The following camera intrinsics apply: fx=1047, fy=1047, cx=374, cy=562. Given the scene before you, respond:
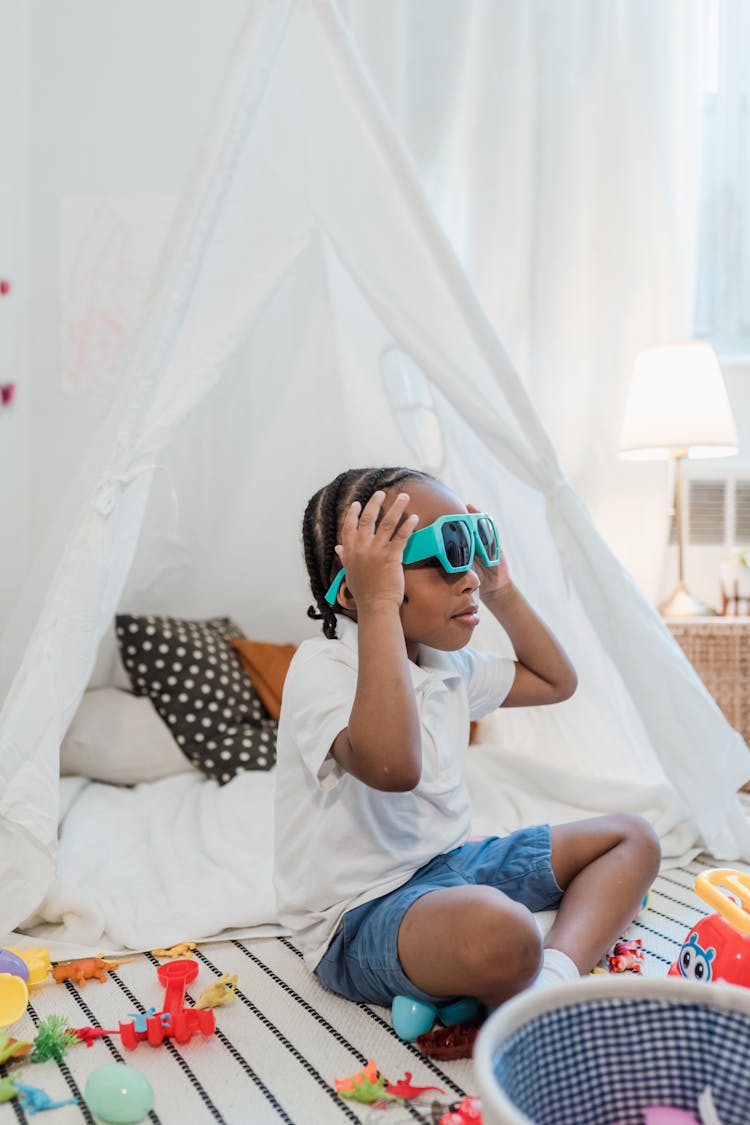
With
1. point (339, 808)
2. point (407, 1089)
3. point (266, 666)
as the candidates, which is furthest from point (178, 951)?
point (266, 666)

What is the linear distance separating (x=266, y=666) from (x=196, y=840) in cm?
55

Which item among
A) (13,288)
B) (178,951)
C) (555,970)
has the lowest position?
(178,951)

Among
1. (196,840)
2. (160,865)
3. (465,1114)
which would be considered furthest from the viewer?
(196,840)

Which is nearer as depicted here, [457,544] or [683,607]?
[457,544]

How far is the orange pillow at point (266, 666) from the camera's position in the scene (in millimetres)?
2205

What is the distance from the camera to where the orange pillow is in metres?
2.21

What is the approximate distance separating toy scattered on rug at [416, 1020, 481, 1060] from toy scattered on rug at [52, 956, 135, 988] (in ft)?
1.44

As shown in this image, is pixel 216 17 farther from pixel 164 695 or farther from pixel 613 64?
pixel 164 695

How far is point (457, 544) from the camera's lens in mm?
1237

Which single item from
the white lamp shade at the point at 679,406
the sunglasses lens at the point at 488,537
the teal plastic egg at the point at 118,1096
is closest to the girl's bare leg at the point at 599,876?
the sunglasses lens at the point at 488,537

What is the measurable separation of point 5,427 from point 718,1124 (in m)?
2.34

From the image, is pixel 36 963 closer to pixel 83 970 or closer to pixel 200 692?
pixel 83 970

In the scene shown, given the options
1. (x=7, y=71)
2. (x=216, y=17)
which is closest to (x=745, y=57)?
(x=216, y=17)

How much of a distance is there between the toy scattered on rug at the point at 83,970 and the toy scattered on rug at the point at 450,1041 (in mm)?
438
